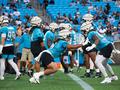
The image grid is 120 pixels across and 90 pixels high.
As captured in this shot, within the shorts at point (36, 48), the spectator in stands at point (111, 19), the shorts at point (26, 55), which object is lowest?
the spectator in stands at point (111, 19)

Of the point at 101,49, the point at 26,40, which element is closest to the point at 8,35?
the point at 101,49

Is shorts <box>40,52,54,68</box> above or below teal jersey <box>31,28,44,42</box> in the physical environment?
below

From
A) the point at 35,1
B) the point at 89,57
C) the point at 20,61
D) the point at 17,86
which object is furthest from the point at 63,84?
the point at 35,1

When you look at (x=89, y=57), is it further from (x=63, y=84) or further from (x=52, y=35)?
(x=63, y=84)

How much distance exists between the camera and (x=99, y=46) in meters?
16.2

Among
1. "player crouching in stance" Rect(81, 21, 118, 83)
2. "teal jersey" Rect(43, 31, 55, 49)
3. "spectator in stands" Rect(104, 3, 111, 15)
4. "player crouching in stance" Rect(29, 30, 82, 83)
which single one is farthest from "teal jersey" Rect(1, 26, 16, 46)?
→ "spectator in stands" Rect(104, 3, 111, 15)

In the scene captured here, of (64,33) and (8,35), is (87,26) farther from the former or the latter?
(8,35)

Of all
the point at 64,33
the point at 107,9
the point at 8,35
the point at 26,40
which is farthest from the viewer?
the point at 107,9

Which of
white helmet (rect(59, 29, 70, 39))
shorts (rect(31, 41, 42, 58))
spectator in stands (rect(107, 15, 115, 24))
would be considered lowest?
spectator in stands (rect(107, 15, 115, 24))

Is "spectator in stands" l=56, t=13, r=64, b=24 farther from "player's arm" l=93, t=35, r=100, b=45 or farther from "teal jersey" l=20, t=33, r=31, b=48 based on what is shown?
"player's arm" l=93, t=35, r=100, b=45

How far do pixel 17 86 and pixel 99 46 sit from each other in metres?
3.02

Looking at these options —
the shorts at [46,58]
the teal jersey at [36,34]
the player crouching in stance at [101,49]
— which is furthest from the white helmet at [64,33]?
the teal jersey at [36,34]

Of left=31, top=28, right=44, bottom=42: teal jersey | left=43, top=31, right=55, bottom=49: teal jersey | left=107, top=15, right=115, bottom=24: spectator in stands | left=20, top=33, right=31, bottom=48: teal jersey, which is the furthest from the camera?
left=107, top=15, right=115, bottom=24: spectator in stands

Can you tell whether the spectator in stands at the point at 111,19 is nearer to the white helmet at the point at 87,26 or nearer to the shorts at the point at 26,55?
the shorts at the point at 26,55
